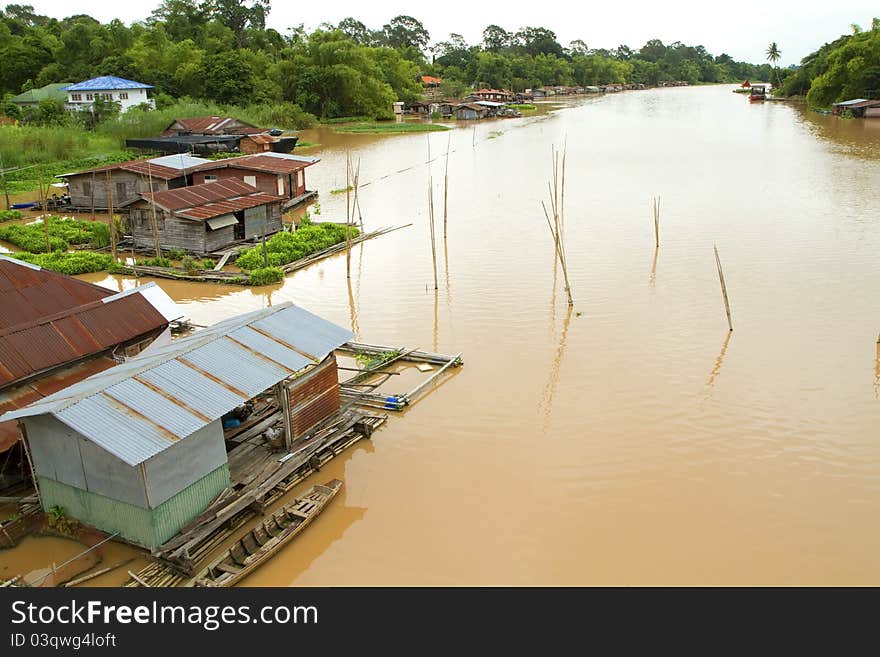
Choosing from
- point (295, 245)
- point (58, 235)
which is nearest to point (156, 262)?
point (295, 245)

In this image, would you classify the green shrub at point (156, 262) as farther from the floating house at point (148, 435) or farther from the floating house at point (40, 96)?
the floating house at point (40, 96)

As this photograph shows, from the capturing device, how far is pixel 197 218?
1941 cm

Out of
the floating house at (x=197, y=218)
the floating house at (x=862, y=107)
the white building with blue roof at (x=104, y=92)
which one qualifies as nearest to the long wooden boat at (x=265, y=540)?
the floating house at (x=197, y=218)

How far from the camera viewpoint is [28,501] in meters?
8.34

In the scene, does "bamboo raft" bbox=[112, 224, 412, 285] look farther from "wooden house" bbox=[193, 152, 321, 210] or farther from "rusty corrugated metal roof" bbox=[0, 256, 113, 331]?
"wooden house" bbox=[193, 152, 321, 210]

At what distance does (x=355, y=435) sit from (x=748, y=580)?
17.8 ft

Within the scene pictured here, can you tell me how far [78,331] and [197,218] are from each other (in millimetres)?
9820

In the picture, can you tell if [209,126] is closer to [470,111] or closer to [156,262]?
[156,262]

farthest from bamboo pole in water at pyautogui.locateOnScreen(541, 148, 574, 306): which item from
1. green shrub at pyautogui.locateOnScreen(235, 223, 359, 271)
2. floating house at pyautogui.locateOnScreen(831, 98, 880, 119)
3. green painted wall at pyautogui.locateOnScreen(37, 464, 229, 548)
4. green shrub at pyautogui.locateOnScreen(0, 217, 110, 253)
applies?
floating house at pyautogui.locateOnScreen(831, 98, 880, 119)

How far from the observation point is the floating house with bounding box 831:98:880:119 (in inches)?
2062

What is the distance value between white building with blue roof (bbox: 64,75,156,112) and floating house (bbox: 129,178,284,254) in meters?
29.8

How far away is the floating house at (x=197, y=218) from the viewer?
19.8 m

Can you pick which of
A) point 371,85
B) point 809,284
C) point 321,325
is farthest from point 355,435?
point 371,85

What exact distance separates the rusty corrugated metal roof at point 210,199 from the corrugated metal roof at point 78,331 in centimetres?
862
